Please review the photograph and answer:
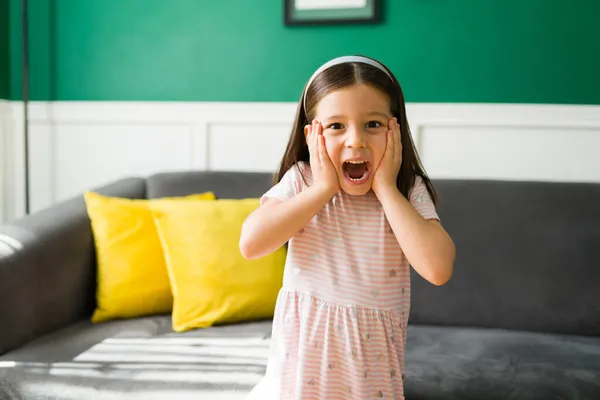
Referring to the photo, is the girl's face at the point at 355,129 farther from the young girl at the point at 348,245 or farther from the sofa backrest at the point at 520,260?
the sofa backrest at the point at 520,260

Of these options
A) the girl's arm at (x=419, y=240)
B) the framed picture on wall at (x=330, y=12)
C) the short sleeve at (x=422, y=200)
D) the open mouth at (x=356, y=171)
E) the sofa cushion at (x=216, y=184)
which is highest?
the framed picture on wall at (x=330, y=12)

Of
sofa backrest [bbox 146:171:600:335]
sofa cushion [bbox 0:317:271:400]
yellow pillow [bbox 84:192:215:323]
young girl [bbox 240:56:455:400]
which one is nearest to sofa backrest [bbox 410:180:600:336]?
sofa backrest [bbox 146:171:600:335]

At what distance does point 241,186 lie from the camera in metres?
2.37

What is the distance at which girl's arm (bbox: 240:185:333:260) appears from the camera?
44.7 inches

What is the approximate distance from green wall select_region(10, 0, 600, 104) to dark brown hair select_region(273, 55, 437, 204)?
1.38 meters

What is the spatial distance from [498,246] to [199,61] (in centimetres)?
148

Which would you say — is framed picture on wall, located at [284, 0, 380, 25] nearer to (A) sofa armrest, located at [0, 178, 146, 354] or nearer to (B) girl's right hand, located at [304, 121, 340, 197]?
(A) sofa armrest, located at [0, 178, 146, 354]

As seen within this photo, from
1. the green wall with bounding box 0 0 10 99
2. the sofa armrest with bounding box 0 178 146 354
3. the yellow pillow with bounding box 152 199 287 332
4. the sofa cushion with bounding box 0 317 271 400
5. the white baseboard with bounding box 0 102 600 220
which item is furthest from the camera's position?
the green wall with bounding box 0 0 10 99

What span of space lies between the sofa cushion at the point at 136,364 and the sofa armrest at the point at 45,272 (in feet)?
0.20

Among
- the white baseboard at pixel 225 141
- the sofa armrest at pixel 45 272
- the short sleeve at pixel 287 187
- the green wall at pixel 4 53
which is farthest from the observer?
the green wall at pixel 4 53

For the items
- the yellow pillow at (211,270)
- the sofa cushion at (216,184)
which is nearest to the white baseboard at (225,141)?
the sofa cushion at (216,184)

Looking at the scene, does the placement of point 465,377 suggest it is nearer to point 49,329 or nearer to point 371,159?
point 371,159

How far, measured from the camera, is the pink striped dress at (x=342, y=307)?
111 centimetres

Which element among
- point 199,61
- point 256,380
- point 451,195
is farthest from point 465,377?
point 199,61
